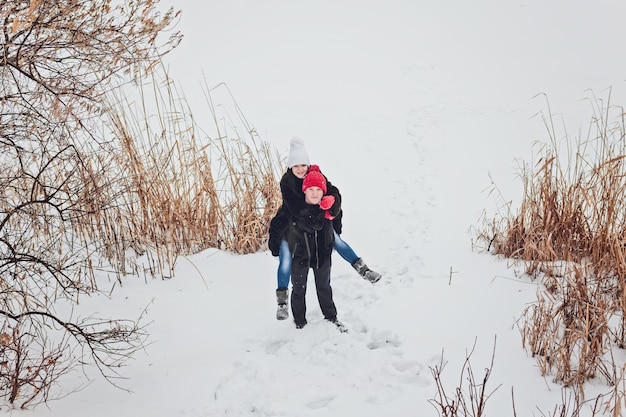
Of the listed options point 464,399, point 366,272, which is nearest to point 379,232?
point 366,272

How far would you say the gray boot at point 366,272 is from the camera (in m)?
Answer: 3.16

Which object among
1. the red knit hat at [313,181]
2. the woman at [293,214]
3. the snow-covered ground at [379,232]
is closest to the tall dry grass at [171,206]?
the snow-covered ground at [379,232]

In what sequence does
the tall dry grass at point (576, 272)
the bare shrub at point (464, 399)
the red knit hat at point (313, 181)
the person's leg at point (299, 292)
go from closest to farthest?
1. the bare shrub at point (464, 399)
2. the tall dry grass at point (576, 272)
3. the red knit hat at point (313, 181)
4. the person's leg at point (299, 292)

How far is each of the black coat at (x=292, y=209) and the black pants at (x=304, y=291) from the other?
0.74 feet

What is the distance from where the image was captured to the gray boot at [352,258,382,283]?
316cm

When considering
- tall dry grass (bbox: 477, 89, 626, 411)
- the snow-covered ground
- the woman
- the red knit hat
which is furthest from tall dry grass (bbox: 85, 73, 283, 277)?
tall dry grass (bbox: 477, 89, 626, 411)

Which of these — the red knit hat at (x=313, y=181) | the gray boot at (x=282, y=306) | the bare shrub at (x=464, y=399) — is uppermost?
the red knit hat at (x=313, y=181)

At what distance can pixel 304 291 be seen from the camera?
128 inches

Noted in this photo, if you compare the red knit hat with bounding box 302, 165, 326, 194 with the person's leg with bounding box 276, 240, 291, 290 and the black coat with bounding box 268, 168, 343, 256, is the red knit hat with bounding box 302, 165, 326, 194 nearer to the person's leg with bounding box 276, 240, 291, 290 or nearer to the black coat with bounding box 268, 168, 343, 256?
the black coat with bounding box 268, 168, 343, 256

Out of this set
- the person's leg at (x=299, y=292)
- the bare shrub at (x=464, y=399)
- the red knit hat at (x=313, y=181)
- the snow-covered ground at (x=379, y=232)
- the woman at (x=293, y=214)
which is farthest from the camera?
the person's leg at (x=299, y=292)

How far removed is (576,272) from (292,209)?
1652 millimetres

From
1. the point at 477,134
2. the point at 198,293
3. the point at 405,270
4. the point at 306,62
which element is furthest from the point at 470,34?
the point at 198,293

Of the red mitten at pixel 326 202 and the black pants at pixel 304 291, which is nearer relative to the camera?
the red mitten at pixel 326 202

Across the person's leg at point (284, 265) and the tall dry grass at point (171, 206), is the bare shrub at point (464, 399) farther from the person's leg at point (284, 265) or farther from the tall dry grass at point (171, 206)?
the tall dry grass at point (171, 206)
